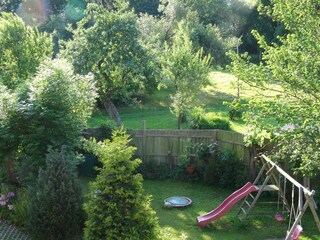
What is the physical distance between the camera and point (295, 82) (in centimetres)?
707

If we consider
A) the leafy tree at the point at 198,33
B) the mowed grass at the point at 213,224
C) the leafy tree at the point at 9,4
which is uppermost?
the leafy tree at the point at 9,4

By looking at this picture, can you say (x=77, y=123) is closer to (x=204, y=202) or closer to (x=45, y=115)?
(x=45, y=115)

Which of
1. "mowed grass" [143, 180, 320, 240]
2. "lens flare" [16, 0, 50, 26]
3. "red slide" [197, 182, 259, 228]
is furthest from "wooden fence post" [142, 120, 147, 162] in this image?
"lens flare" [16, 0, 50, 26]

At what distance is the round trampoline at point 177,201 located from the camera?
35.9ft

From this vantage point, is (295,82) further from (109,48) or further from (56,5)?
(56,5)

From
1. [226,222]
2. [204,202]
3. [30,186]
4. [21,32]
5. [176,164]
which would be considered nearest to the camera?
[30,186]

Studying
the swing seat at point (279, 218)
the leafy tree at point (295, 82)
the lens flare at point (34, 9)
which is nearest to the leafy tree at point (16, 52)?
the leafy tree at point (295, 82)

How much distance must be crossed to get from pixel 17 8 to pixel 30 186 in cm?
3861

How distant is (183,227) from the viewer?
9.73 meters

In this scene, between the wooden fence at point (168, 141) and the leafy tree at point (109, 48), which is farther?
the leafy tree at point (109, 48)

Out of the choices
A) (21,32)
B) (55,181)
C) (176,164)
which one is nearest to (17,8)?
(21,32)

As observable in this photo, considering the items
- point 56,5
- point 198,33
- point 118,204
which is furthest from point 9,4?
point 118,204

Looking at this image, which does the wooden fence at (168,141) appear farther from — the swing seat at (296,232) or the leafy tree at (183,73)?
the swing seat at (296,232)

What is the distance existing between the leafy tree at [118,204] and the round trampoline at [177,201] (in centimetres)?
353
